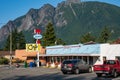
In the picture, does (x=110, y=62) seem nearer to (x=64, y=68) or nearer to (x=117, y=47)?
(x=64, y=68)

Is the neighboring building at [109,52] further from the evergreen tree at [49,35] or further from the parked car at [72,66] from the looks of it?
the evergreen tree at [49,35]

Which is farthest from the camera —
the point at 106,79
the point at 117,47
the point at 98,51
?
the point at 98,51

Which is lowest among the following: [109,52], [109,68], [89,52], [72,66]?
[109,68]

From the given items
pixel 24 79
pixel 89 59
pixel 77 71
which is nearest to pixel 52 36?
Answer: pixel 89 59

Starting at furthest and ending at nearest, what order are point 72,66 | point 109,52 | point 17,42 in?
point 17,42
point 109,52
point 72,66

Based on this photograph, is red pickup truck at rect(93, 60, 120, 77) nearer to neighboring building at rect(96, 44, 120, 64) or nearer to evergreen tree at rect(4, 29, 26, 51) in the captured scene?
neighboring building at rect(96, 44, 120, 64)

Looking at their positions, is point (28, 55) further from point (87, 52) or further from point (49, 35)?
point (87, 52)

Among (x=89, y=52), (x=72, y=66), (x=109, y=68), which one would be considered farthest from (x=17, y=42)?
(x=109, y=68)

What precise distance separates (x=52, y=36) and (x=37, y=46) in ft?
150

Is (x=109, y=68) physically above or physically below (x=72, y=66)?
below

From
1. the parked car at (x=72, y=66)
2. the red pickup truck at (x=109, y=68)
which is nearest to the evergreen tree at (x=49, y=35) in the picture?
the parked car at (x=72, y=66)

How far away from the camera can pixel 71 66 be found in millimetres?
39906

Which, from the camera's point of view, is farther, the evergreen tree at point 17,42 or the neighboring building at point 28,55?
the evergreen tree at point 17,42

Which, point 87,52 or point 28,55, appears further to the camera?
point 28,55
